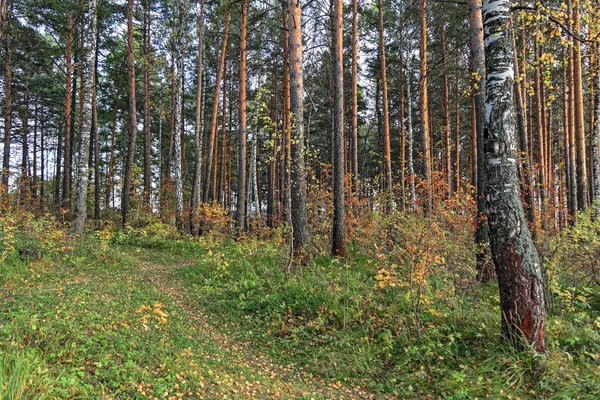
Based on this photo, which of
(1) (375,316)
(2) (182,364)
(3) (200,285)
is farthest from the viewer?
(3) (200,285)

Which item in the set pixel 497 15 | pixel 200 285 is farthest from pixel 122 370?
pixel 497 15

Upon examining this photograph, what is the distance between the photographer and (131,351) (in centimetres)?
364

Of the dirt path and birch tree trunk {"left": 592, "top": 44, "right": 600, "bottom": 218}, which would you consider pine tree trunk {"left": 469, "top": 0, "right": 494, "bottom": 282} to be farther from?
birch tree trunk {"left": 592, "top": 44, "right": 600, "bottom": 218}

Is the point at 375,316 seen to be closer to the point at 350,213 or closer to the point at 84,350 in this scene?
the point at 84,350

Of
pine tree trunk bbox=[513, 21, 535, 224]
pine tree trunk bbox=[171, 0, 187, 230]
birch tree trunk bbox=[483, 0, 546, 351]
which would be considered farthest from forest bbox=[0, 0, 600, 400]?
pine tree trunk bbox=[171, 0, 187, 230]

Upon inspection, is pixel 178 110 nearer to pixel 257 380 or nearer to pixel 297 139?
pixel 297 139

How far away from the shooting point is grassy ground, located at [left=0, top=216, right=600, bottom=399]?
3.19 metres

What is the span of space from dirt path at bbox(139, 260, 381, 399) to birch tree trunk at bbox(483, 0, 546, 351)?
6.47 ft

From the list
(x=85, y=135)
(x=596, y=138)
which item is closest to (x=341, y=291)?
(x=85, y=135)

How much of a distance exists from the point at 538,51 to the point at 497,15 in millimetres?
12760

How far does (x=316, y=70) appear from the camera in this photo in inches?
723

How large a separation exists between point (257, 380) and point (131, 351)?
154 centimetres

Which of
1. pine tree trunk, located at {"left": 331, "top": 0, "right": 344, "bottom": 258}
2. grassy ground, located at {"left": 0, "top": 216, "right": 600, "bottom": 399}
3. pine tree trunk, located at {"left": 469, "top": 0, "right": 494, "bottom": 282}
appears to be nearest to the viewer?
grassy ground, located at {"left": 0, "top": 216, "right": 600, "bottom": 399}

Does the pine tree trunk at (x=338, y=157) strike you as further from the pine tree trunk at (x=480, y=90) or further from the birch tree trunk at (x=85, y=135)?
the birch tree trunk at (x=85, y=135)
